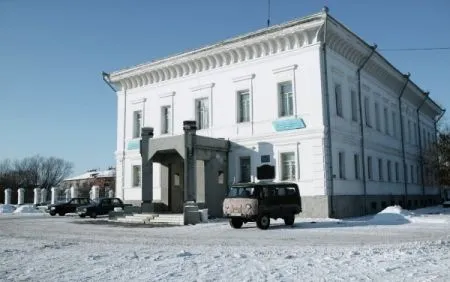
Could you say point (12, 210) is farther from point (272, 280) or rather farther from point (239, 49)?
point (272, 280)

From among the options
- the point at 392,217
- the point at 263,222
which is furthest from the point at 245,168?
the point at 392,217

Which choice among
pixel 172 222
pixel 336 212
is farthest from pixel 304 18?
pixel 172 222

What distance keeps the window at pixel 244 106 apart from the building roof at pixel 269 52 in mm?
2031

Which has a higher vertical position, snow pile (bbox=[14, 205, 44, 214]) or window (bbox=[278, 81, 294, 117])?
window (bbox=[278, 81, 294, 117])

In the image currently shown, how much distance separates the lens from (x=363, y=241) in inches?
534

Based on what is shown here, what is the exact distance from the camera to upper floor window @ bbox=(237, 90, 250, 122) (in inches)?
1062

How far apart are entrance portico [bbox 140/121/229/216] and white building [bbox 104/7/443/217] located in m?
0.71

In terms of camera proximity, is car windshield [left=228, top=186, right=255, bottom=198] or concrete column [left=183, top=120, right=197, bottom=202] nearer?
car windshield [left=228, top=186, right=255, bottom=198]

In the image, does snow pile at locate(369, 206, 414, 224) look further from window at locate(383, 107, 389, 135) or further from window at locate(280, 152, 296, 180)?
window at locate(383, 107, 389, 135)

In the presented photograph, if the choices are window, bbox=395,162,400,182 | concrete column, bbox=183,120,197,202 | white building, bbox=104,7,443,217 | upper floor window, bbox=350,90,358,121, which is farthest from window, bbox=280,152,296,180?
window, bbox=395,162,400,182

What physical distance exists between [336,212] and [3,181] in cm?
8256

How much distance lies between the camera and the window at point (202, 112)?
28.8 m

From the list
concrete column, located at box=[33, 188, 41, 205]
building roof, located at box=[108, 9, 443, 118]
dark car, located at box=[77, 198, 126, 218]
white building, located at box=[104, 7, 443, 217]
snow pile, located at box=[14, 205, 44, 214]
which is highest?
building roof, located at box=[108, 9, 443, 118]

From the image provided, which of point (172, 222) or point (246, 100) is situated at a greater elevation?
point (246, 100)
